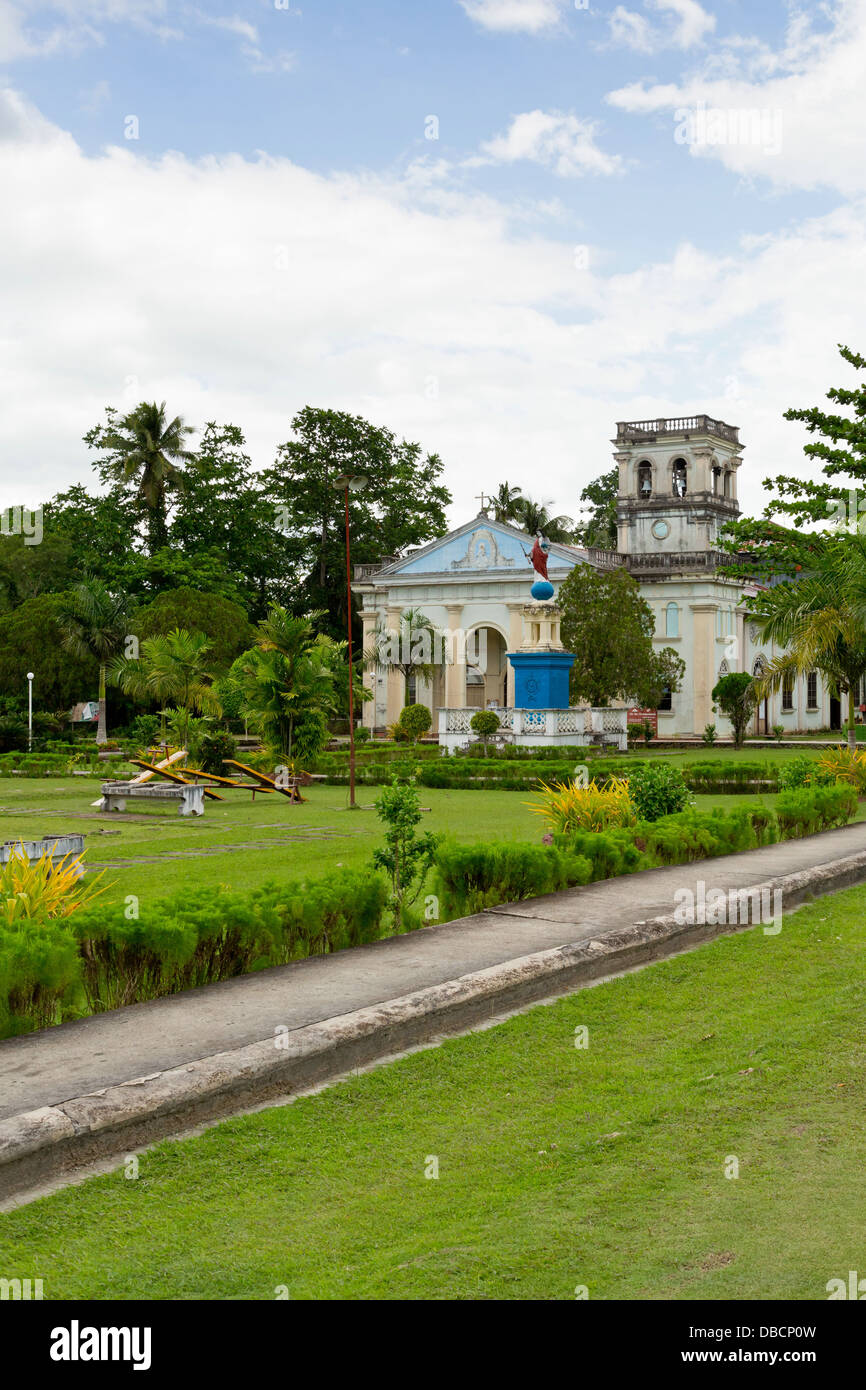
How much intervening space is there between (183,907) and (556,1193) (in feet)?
11.2

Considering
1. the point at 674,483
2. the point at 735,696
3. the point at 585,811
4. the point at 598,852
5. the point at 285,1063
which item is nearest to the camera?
the point at 285,1063

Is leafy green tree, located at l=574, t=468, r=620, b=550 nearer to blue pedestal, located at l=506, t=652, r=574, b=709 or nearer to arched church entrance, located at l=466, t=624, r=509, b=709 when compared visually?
arched church entrance, located at l=466, t=624, r=509, b=709

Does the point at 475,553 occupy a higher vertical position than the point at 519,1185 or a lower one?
higher

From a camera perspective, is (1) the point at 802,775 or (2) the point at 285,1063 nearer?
(2) the point at 285,1063

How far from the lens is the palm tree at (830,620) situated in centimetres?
2155

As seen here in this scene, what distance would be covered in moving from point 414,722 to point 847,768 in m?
22.1

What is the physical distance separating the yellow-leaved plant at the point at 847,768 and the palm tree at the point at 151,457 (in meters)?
35.4

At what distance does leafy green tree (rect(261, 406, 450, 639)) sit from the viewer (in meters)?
52.3

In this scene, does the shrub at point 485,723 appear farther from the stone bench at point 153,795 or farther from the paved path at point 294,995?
the paved path at point 294,995

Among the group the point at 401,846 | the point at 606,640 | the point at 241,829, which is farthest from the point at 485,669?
the point at 401,846

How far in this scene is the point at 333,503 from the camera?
52719mm

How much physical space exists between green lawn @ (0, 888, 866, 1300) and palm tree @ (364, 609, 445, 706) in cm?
4135

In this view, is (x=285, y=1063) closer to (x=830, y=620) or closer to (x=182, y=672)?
(x=830, y=620)
